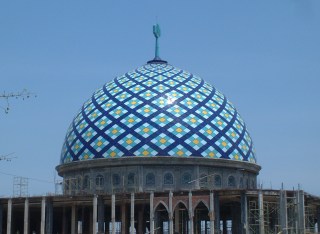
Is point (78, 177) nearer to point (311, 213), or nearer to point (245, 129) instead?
point (245, 129)

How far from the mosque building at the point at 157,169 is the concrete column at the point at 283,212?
0.56 m

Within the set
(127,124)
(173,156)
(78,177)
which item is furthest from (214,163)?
(78,177)

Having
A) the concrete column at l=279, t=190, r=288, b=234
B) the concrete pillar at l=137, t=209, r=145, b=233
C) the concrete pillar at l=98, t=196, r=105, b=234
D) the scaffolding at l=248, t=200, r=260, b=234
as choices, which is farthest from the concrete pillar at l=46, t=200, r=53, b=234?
the concrete column at l=279, t=190, r=288, b=234

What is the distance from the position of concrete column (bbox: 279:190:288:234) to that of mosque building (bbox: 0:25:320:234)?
0.56 metres

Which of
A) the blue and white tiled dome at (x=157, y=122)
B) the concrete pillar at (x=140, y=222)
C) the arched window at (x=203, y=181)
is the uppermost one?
the blue and white tiled dome at (x=157, y=122)

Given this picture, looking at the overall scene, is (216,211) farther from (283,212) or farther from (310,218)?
(310,218)

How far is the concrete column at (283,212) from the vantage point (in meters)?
32.4

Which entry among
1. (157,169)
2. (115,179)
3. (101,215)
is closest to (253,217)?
(157,169)

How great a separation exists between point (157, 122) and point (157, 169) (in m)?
2.50

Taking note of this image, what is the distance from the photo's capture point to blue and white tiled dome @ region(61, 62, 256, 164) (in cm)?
3794

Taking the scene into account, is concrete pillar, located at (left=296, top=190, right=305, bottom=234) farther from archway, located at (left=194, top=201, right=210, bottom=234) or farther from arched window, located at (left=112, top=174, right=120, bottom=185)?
arched window, located at (left=112, top=174, right=120, bottom=185)

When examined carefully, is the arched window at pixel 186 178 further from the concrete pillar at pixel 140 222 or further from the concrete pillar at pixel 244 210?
the concrete pillar at pixel 244 210

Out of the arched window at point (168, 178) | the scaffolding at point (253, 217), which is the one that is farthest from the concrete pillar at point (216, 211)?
the arched window at point (168, 178)

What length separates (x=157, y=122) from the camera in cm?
3834
